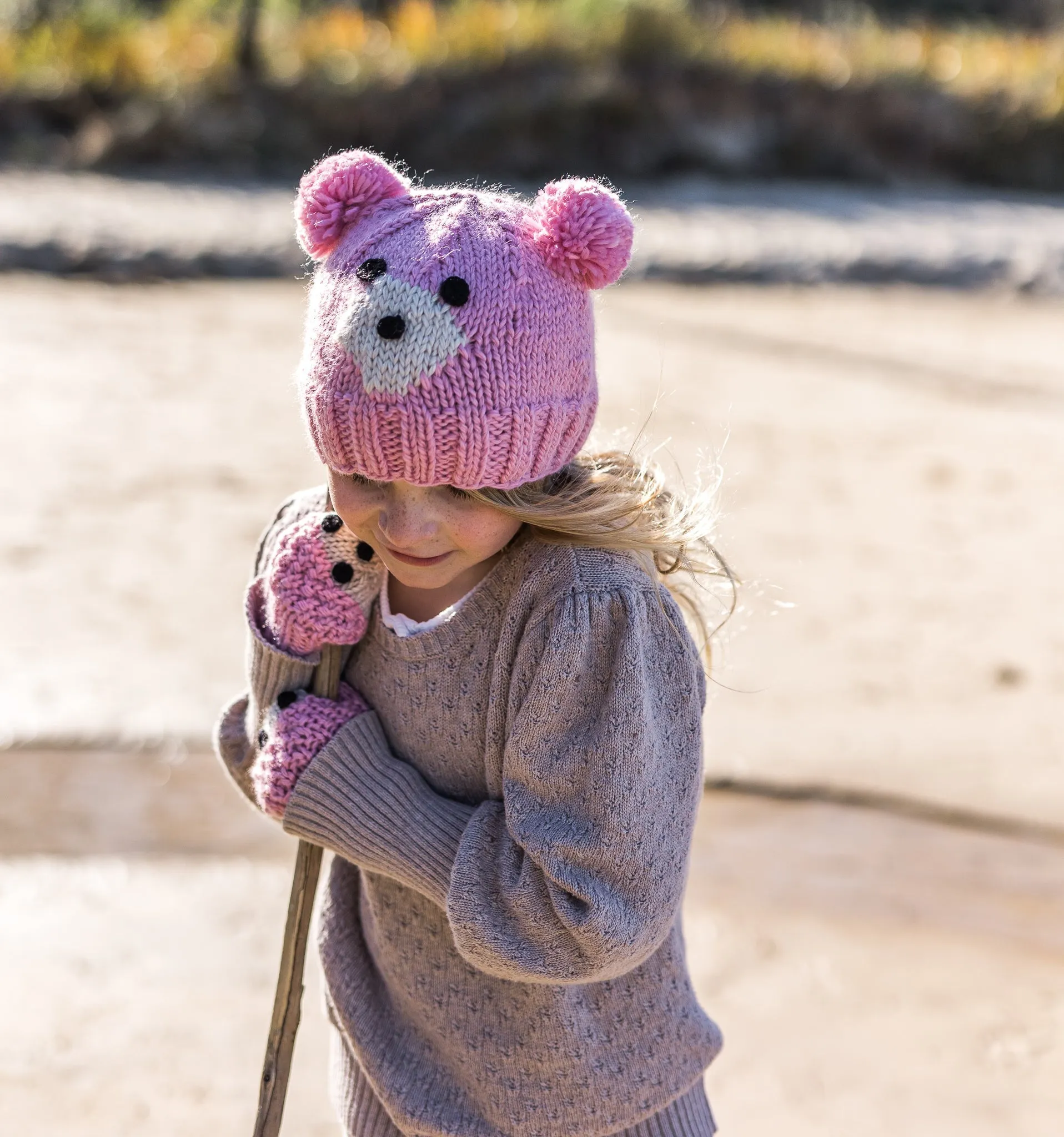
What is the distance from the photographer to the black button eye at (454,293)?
128 centimetres

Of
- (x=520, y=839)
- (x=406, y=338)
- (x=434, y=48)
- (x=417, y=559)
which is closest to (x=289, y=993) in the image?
(x=520, y=839)

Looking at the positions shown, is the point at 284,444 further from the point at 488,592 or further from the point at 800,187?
the point at 800,187

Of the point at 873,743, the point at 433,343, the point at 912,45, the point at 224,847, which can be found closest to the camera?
the point at 433,343

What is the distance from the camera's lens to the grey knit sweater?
53.1 inches

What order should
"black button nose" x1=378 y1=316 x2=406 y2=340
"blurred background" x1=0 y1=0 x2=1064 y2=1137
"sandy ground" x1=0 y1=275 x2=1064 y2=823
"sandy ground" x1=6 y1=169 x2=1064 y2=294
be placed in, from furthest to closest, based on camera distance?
"sandy ground" x1=6 y1=169 x2=1064 y2=294 < "sandy ground" x1=0 y1=275 x2=1064 y2=823 < "blurred background" x1=0 y1=0 x2=1064 y2=1137 < "black button nose" x1=378 y1=316 x2=406 y2=340

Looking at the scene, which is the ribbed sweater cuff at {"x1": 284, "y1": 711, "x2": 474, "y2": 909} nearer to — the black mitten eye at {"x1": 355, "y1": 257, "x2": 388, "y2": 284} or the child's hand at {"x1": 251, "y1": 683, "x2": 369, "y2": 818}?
the child's hand at {"x1": 251, "y1": 683, "x2": 369, "y2": 818}

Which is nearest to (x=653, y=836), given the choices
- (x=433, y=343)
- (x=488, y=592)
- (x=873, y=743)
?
(x=488, y=592)

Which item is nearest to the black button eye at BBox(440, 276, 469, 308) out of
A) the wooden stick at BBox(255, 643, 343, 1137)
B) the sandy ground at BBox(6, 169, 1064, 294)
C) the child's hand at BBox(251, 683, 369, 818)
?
the child's hand at BBox(251, 683, 369, 818)

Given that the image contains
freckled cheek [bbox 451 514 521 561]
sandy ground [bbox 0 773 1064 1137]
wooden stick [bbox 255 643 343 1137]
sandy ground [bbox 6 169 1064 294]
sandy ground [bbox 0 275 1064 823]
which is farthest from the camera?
sandy ground [bbox 6 169 1064 294]

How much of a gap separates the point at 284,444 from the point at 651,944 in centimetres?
447

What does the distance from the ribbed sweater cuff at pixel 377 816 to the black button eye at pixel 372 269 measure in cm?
47

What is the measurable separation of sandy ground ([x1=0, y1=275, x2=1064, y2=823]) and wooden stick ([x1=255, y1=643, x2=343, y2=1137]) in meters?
0.77

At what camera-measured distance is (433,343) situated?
4.18 feet

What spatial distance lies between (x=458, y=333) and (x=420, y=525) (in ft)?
0.62
